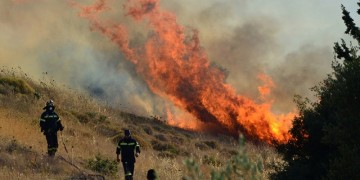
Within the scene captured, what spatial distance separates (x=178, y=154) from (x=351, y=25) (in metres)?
15.8

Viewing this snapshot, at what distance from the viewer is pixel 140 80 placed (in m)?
66.6

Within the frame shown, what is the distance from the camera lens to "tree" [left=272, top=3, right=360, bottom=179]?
41.4 ft

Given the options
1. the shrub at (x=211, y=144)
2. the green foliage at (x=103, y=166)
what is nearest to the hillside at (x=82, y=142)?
the green foliage at (x=103, y=166)

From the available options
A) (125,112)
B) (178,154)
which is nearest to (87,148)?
(178,154)

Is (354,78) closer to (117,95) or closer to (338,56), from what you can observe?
(338,56)

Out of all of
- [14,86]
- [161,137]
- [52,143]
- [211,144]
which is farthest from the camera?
[161,137]

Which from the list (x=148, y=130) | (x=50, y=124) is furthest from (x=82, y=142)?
(x=148, y=130)

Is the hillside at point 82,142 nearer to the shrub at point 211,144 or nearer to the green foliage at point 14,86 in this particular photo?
the green foliage at point 14,86

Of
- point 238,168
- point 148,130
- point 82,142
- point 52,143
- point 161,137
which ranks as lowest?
point 238,168

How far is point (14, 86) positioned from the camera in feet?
111

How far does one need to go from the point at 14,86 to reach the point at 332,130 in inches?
1008

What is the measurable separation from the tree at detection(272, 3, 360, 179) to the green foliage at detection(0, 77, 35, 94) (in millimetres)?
21144

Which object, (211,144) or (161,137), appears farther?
(161,137)

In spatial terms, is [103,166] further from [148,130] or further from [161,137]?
[148,130]
